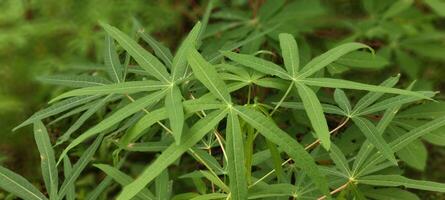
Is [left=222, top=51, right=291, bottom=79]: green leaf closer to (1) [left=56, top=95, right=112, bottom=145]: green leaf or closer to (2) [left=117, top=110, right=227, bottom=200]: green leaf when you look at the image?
(2) [left=117, top=110, right=227, bottom=200]: green leaf

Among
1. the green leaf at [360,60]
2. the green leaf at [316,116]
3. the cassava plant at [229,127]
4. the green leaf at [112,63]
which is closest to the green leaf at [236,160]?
the cassava plant at [229,127]

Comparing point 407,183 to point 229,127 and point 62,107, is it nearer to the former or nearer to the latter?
point 229,127

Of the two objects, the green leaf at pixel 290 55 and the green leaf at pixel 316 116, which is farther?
the green leaf at pixel 290 55

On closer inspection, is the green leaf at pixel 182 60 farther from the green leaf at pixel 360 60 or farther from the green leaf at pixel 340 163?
the green leaf at pixel 360 60

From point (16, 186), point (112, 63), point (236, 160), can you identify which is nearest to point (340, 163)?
point (236, 160)

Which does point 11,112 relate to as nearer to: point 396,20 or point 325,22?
point 325,22

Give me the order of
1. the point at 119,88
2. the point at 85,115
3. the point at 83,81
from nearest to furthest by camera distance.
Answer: the point at 119,88, the point at 85,115, the point at 83,81

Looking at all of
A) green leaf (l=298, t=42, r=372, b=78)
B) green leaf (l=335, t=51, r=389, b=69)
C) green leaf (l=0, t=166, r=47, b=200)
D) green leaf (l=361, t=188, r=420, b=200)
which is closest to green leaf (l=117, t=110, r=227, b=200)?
green leaf (l=298, t=42, r=372, b=78)
